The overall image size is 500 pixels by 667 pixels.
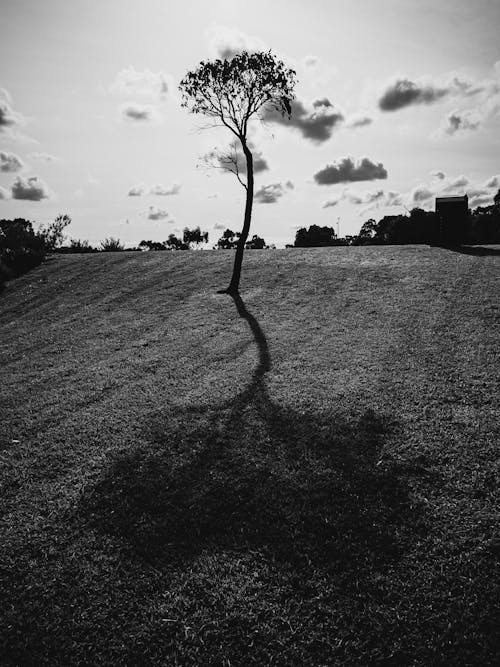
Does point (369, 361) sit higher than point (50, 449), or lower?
higher

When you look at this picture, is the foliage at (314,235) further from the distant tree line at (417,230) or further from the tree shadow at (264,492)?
the tree shadow at (264,492)

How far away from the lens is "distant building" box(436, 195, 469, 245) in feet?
73.6

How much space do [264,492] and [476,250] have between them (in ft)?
70.1

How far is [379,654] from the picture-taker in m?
3.41

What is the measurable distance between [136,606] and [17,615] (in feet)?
4.00

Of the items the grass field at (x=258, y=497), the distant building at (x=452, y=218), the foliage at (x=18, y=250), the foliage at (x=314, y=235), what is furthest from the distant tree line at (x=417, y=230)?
the grass field at (x=258, y=497)

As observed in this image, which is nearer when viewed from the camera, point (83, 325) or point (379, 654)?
point (379, 654)

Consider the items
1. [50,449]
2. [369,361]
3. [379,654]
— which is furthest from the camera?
[369,361]

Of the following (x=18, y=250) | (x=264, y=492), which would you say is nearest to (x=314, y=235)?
(x=18, y=250)

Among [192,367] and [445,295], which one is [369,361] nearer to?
[192,367]

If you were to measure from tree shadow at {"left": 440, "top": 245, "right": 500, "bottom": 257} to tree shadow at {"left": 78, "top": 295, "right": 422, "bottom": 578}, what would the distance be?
1724 centimetres

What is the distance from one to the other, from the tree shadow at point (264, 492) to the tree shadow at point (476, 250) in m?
17.2

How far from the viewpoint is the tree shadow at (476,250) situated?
20.0 metres

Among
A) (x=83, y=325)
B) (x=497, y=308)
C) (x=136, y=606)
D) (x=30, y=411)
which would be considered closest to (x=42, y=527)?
(x=136, y=606)
